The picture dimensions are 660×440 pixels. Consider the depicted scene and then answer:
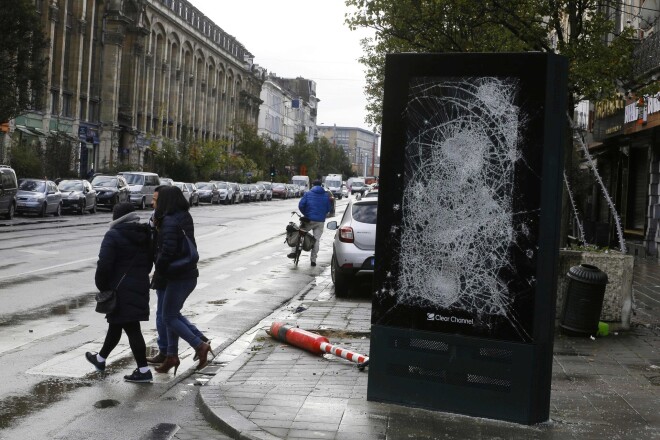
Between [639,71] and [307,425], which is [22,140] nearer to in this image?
[639,71]

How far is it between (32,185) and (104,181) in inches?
366

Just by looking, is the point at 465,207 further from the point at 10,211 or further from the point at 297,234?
the point at 10,211

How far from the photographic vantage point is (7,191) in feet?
123

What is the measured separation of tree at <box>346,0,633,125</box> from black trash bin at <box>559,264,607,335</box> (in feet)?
25.8

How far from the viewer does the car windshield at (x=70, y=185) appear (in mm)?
45469

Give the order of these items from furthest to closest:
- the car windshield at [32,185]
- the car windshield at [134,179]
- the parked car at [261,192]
Result: the parked car at [261,192] → the car windshield at [134,179] → the car windshield at [32,185]

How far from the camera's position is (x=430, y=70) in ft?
25.2

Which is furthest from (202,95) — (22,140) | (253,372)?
(253,372)

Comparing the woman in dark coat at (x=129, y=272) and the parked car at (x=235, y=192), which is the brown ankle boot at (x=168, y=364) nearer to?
the woman in dark coat at (x=129, y=272)

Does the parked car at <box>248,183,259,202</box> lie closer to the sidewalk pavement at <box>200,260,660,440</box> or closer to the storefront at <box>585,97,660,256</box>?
the storefront at <box>585,97,660,256</box>

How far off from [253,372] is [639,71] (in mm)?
18763

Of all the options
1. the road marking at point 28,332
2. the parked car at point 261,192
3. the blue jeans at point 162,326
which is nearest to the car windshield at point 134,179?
the parked car at point 261,192

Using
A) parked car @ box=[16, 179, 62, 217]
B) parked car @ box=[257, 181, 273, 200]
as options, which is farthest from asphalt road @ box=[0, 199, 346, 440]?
parked car @ box=[257, 181, 273, 200]

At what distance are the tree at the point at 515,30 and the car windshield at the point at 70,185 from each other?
82.8ft
